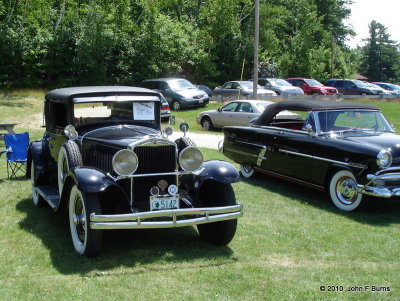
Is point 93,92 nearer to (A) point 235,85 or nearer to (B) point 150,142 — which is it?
(B) point 150,142

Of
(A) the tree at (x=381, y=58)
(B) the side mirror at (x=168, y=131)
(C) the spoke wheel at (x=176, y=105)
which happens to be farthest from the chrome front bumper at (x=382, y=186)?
(A) the tree at (x=381, y=58)

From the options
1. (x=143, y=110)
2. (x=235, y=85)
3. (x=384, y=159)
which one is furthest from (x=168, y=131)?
(x=235, y=85)

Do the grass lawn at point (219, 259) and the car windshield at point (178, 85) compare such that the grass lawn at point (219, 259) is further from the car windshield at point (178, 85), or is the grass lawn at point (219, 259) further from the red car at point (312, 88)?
the red car at point (312, 88)

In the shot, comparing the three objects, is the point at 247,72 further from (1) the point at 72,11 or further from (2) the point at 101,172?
(2) the point at 101,172

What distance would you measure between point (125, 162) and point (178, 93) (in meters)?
18.9

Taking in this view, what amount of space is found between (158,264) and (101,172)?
1.17 metres

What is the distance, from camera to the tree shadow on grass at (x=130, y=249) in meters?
4.93

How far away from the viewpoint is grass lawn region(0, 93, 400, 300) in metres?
4.30

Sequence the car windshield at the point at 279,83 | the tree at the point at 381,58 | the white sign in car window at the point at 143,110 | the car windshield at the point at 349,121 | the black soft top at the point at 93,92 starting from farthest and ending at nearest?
the tree at the point at 381,58 → the car windshield at the point at 279,83 → the car windshield at the point at 349,121 → the white sign in car window at the point at 143,110 → the black soft top at the point at 93,92

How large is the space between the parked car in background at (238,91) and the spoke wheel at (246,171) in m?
16.7

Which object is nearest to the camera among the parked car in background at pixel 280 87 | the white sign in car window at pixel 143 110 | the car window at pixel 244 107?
the white sign in car window at pixel 143 110

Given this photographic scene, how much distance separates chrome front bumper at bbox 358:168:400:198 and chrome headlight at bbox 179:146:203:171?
2.80 metres

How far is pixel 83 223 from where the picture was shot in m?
5.21

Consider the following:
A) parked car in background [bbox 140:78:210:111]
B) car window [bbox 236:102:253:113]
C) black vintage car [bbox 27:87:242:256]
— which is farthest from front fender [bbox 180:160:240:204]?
parked car in background [bbox 140:78:210:111]
